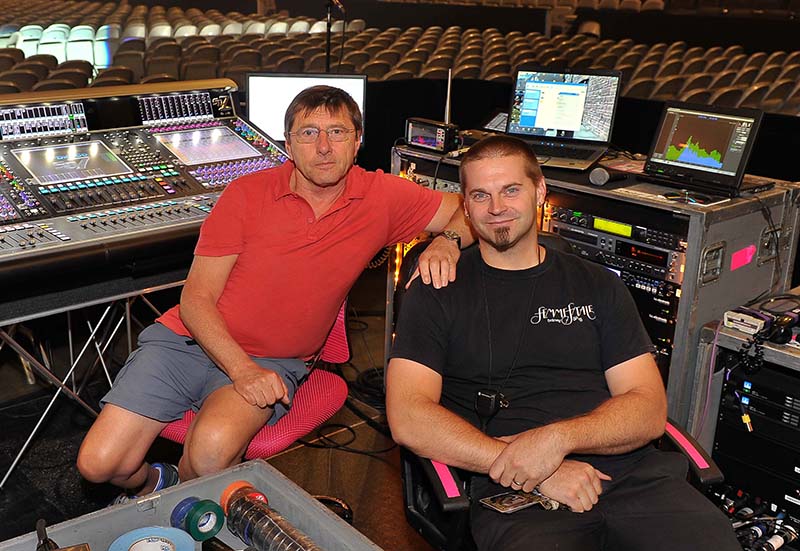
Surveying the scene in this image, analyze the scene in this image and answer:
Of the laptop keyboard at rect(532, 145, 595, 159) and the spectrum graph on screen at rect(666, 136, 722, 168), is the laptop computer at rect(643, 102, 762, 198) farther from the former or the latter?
the laptop keyboard at rect(532, 145, 595, 159)

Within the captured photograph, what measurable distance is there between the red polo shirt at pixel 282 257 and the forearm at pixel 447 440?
592 millimetres

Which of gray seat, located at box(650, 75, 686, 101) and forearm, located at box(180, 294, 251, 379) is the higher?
gray seat, located at box(650, 75, 686, 101)

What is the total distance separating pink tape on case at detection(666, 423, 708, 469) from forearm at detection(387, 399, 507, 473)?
446 mm

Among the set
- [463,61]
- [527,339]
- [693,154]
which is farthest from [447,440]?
[463,61]

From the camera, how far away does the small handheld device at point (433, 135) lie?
346 cm

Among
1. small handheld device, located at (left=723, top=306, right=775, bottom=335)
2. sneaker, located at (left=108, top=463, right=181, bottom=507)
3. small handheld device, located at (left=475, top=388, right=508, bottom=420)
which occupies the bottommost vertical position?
sneaker, located at (left=108, top=463, right=181, bottom=507)

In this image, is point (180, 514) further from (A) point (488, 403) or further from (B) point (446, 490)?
(A) point (488, 403)

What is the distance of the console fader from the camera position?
270cm

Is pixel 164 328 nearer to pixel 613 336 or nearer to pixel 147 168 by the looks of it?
pixel 147 168

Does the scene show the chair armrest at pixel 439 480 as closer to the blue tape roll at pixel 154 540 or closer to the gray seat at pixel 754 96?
the blue tape roll at pixel 154 540

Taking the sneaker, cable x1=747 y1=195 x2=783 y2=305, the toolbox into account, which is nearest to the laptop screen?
cable x1=747 y1=195 x2=783 y2=305

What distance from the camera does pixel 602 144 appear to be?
133 inches

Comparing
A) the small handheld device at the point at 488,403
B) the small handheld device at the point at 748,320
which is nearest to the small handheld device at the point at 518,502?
the small handheld device at the point at 488,403

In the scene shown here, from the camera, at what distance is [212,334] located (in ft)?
7.60
